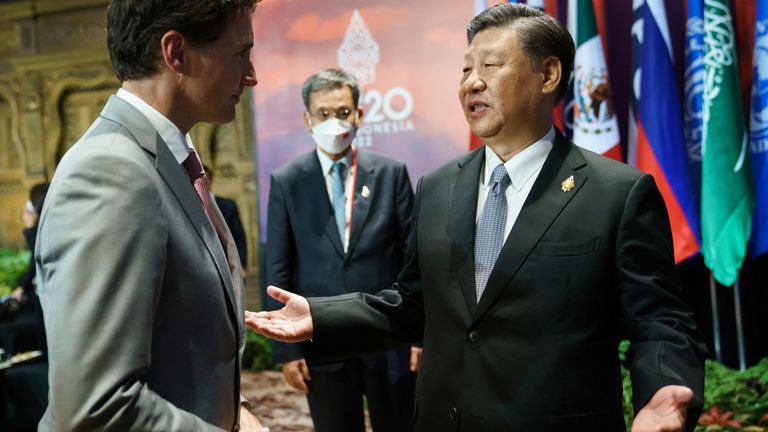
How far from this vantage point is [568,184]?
1.79 meters

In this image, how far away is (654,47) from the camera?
156 inches

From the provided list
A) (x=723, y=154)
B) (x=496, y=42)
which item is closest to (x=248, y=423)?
(x=496, y=42)

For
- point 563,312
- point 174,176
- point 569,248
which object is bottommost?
point 563,312

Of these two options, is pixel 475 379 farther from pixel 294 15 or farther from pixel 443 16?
pixel 294 15

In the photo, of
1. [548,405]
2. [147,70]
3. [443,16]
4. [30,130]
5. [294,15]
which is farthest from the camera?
[30,130]

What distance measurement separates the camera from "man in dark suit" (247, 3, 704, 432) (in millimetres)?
1661

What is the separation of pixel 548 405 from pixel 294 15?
480 centimetres

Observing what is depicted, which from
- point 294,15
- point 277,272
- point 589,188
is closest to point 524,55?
point 589,188

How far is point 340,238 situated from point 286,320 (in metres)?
1.31

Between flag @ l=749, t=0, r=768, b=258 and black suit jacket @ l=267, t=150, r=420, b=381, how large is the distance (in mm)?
1860

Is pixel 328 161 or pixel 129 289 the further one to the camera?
pixel 328 161

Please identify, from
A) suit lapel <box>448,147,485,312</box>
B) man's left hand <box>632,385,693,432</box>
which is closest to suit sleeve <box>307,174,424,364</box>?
suit lapel <box>448,147,485,312</box>

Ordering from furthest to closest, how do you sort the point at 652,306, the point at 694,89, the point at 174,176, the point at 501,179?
the point at 694,89, the point at 501,179, the point at 652,306, the point at 174,176

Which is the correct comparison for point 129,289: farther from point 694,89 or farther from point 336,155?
point 694,89
